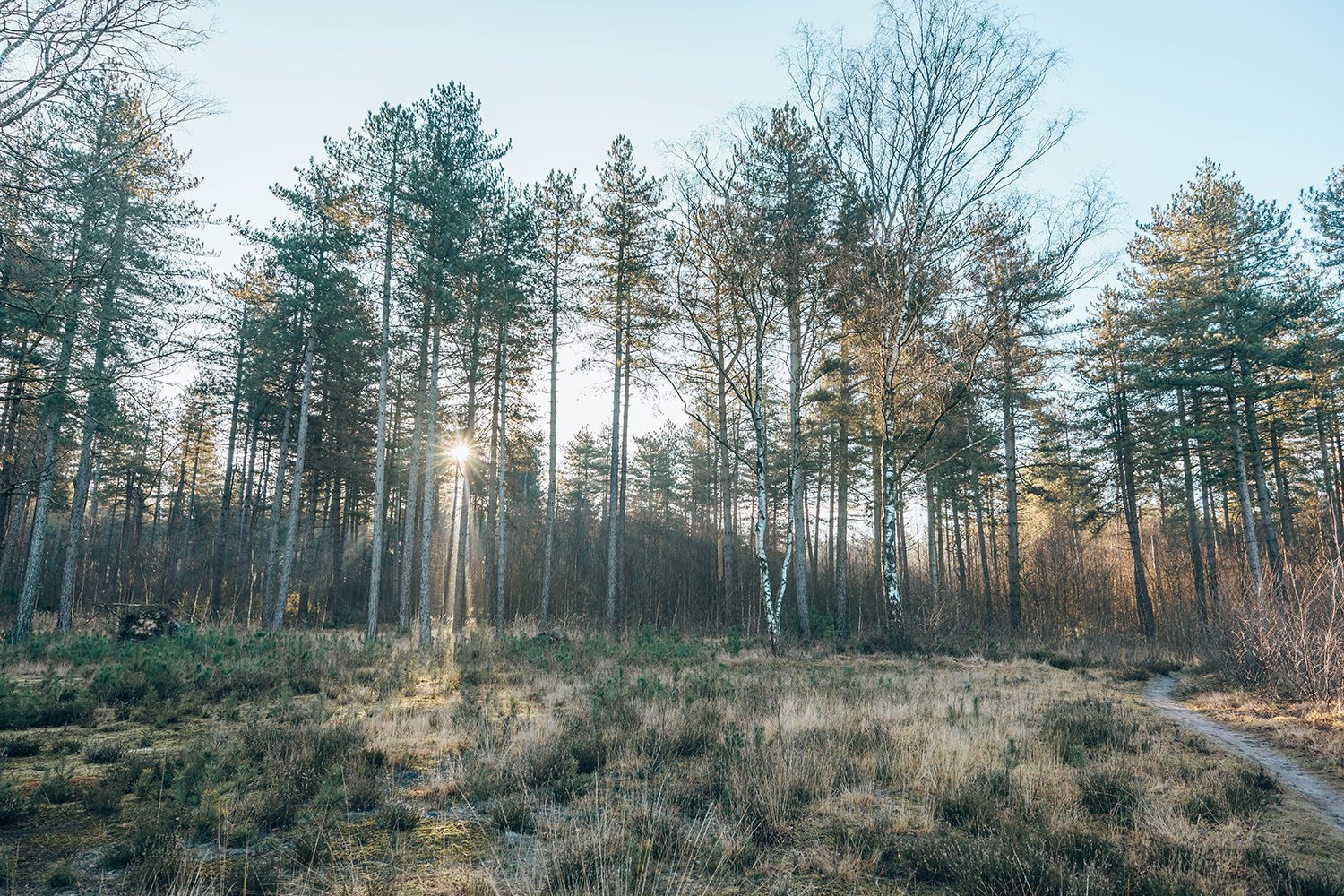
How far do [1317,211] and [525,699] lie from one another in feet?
101

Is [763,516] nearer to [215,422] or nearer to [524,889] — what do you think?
[524,889]

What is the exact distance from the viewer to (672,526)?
25.0m

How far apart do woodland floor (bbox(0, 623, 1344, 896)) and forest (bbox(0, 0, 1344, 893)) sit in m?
0.05

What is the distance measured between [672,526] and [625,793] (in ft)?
67.7

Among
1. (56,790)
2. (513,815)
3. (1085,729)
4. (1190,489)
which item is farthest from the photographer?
(1190,489)

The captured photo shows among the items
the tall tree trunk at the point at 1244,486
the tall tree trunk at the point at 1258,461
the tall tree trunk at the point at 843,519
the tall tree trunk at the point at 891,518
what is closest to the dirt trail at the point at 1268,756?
the tall tree trunk at the point at 891,518

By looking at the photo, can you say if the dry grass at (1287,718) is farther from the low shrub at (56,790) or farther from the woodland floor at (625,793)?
the low shrub at (56,790)

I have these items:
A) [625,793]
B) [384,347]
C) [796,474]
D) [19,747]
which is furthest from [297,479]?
[625,793]

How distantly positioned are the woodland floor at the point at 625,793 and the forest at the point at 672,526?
49 millimetres

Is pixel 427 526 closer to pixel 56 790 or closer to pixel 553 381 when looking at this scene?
pixel 553 381

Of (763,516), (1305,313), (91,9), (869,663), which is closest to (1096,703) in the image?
(869,663)

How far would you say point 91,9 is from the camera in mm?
4992

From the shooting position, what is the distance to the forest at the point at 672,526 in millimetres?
3916

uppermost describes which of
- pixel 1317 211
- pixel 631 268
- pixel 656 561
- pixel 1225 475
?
pixel 1317 211
